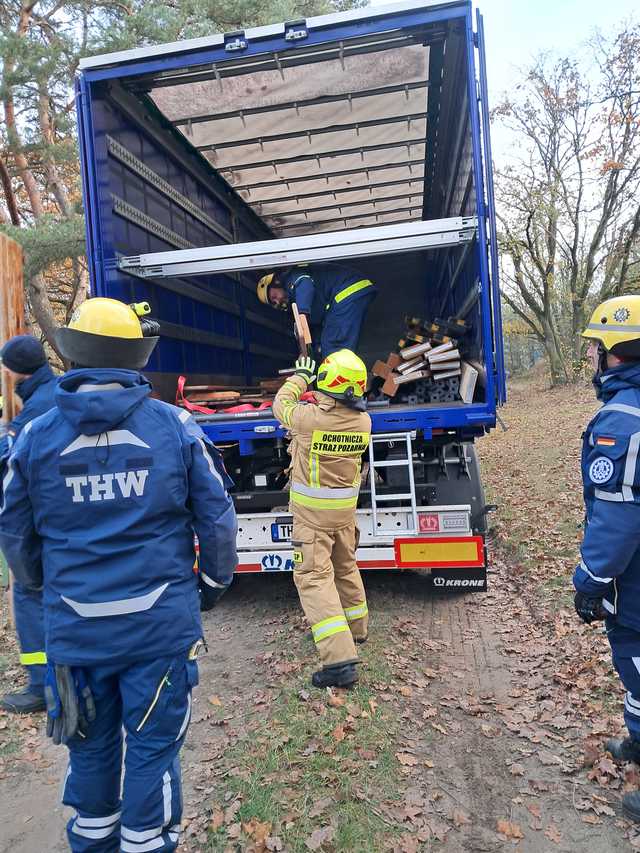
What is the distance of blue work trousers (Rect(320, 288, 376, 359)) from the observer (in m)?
6.06

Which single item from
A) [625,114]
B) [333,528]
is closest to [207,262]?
[333,528]

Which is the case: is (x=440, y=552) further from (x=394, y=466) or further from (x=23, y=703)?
(x=23, y=703)

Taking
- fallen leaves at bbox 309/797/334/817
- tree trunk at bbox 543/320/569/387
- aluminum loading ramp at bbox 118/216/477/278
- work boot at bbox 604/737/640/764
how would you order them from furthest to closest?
1. tree trunk at bbox 543/320/569/387
2. aluminum loading ramp at bbox 118/216/477/278
3. work boot at bbox 604/737/640/764
4. fallen leaves at bbox 309/797/334/817

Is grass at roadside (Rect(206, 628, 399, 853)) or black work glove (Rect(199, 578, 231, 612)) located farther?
grass at roadside (Rect(206, 628, 399, 853))

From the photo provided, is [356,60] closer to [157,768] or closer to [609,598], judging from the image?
[609,598]

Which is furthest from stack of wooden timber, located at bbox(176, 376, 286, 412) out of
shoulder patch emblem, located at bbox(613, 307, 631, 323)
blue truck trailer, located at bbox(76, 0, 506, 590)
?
shoulder patch emblem, located at bbox(613, 307, 631, 323)

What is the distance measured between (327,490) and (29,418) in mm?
1779

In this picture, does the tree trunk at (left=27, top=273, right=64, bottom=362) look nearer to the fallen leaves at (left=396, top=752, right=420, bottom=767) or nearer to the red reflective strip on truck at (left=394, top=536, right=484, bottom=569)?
the red reflective strip on truck at (left=394, top=536, right=484, bottom=569)

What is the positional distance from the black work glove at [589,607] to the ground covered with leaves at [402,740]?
31.2 inches

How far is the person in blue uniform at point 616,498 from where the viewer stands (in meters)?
2.40

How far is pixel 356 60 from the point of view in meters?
5.05

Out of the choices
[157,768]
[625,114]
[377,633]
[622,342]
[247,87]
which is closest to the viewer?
[157,768]

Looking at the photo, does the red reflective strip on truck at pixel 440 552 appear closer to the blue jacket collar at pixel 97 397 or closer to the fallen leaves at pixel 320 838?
the fallen leaves at pixel 320 838

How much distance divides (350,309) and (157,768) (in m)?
4.72
